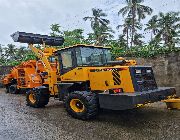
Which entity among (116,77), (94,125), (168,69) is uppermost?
(168,69)

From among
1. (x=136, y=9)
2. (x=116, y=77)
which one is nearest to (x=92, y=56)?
(x=116, y=77)

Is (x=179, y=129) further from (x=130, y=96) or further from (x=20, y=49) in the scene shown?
(x=20, y=49)

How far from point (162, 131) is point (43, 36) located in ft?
22.6

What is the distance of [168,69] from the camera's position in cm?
1252

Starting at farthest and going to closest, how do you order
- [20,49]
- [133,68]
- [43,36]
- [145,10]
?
1. [20,49]
2. [145,10]
3. [43,36]
4. [133,68]

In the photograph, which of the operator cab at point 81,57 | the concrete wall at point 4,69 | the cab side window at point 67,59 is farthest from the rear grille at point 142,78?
the concrete wall at point 4,69

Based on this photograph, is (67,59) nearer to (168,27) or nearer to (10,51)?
(168,27)

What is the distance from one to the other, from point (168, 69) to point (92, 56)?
4867mm

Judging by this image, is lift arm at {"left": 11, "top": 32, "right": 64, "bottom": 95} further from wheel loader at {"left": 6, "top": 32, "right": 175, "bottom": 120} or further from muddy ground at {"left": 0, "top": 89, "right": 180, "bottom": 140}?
muddy ground at {"left": 0, "top": 89, "right": 180, "bottom": 140}

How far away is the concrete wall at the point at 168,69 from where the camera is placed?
Answer: 12.2 m

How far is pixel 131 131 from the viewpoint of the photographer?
7055 millimetres

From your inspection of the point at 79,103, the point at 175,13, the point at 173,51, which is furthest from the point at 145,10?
the point at 79,103

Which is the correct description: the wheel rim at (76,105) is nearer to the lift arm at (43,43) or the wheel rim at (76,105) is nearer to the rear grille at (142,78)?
the lift arm at (43,43)

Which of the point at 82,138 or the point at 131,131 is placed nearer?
the point at 82,138
